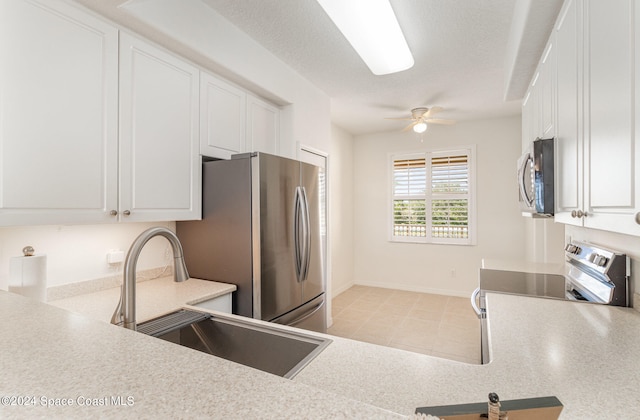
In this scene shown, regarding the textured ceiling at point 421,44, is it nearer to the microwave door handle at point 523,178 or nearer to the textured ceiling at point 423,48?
the textured ceiling at point 423,48

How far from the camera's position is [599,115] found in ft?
3.08

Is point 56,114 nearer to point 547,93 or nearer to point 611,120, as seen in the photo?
point 611,120

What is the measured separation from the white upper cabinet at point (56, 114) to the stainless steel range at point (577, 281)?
6.01ft

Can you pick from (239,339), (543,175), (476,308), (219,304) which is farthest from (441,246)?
(239,339)

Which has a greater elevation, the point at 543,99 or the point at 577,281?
the point at 543,99

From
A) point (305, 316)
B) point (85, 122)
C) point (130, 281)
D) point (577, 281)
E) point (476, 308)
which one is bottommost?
point (305, 316)

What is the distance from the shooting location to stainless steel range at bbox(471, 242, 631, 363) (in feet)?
4.29

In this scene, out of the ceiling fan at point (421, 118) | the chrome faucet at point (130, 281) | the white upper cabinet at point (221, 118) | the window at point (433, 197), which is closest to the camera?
the chrome faucet at point (130, 281)

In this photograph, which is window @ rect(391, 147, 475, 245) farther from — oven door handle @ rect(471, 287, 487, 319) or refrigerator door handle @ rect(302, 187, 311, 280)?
refrigerator door handle @ rect(302, 187, 311, 280)

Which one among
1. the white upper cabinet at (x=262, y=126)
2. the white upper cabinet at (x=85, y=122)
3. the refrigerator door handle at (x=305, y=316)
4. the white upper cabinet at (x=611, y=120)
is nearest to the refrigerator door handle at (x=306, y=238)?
the refrigerator door handle at (x=305, y=316)

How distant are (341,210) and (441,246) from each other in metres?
1.60

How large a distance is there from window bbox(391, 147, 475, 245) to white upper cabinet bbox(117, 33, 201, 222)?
11.6ft

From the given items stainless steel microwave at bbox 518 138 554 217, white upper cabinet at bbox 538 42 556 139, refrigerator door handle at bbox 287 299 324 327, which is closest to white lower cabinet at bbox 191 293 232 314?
refrigerator door handle at bbox 287 299 324 327

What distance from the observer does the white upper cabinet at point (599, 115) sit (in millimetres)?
770
